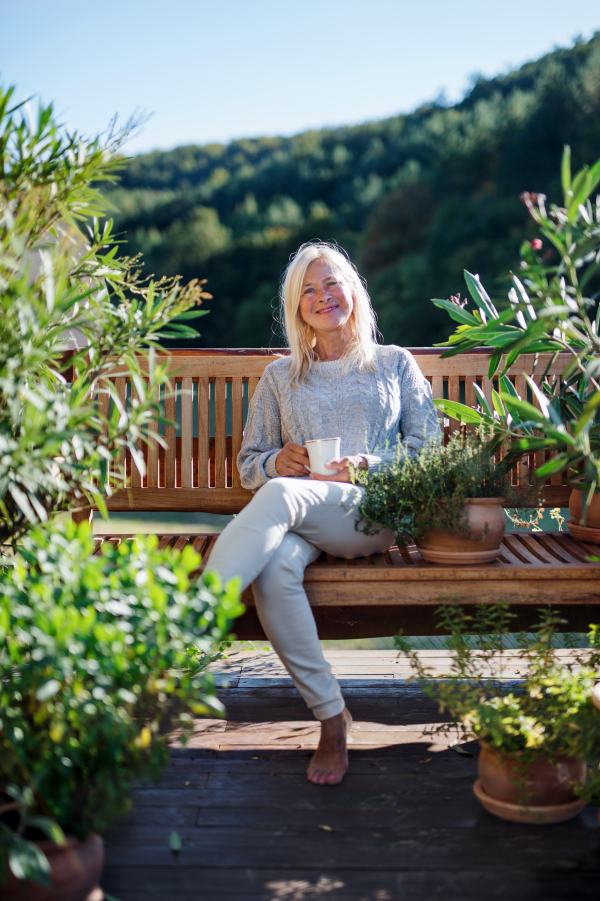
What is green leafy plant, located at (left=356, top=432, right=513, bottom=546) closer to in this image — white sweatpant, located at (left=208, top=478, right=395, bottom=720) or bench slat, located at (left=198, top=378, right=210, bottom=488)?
white sweatpant, located at (left=208, top=478, right=395, bottom=720)

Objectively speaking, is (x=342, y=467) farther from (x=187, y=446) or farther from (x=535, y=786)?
(x=535, y=786)

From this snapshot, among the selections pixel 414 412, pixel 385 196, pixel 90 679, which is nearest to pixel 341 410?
pixel 414 412

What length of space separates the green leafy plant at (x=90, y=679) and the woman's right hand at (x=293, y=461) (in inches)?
39.3

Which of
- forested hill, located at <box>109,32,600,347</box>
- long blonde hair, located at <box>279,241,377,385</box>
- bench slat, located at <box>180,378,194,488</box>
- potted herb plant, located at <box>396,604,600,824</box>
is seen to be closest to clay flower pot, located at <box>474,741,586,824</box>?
potted herb plant, located at <box>396,604,600,824</box>

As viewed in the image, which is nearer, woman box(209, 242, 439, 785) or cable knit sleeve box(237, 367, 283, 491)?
woman box(209, 242, 439, 785)

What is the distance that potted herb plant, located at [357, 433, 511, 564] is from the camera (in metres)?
1.85

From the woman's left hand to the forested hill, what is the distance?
13735 mm

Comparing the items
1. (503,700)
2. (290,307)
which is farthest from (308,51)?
(503,700)

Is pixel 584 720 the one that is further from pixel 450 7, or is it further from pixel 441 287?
pixel 441 287

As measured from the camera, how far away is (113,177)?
1650mm

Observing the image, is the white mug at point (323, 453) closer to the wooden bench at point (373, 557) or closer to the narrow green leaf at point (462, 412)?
the wooden bench at point (373, 557)

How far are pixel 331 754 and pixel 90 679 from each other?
85cm

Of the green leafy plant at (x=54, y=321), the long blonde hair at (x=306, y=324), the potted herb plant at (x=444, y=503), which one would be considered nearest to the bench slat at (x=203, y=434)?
the long blonde hair at (x=306, y=324)

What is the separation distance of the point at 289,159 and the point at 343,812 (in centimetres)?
2345
